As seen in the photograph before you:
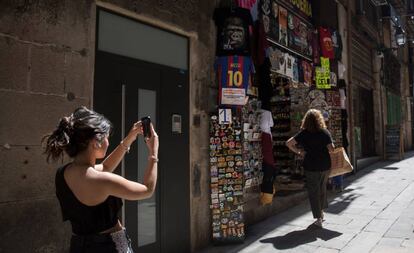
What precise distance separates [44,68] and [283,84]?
6.64 m

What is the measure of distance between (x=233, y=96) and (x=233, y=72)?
35 centimetres

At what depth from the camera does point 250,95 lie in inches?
260

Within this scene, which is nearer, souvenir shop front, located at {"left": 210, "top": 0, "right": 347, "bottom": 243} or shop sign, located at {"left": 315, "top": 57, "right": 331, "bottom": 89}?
souvenir shop front, located at {"left": 210, "top": 0, "right": 347, "bottom": 243}

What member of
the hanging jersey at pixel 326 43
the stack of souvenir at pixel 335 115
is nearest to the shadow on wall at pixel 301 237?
the stack of souvenir at pixel 335 115

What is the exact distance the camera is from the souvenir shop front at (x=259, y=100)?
5.52 meters

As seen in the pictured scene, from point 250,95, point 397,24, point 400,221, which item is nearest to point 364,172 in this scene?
point 400,221

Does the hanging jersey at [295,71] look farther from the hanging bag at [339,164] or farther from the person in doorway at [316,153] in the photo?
the person in doorway at [316,153]

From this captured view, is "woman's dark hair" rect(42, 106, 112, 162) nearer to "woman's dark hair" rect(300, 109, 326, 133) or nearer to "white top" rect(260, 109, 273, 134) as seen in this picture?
"woman's dark hair" rect(300, 109, 326, 133)

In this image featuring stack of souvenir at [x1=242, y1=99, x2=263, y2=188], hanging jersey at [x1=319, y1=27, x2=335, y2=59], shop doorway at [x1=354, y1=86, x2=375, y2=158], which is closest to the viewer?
stack of souvenir at [x1=242, y1=99, x2=263, y2=188]

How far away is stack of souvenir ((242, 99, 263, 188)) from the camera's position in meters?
6.36

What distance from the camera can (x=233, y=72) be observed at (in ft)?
18.5

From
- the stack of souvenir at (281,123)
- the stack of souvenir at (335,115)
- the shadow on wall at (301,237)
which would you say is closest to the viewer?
the shadow on wall at (301,237)

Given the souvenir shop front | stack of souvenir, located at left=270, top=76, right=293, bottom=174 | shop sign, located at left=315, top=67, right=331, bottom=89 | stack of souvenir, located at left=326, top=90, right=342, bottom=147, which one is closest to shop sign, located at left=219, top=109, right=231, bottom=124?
the souvenir shop front

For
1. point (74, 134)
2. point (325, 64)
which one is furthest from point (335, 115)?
point (74, 134)
